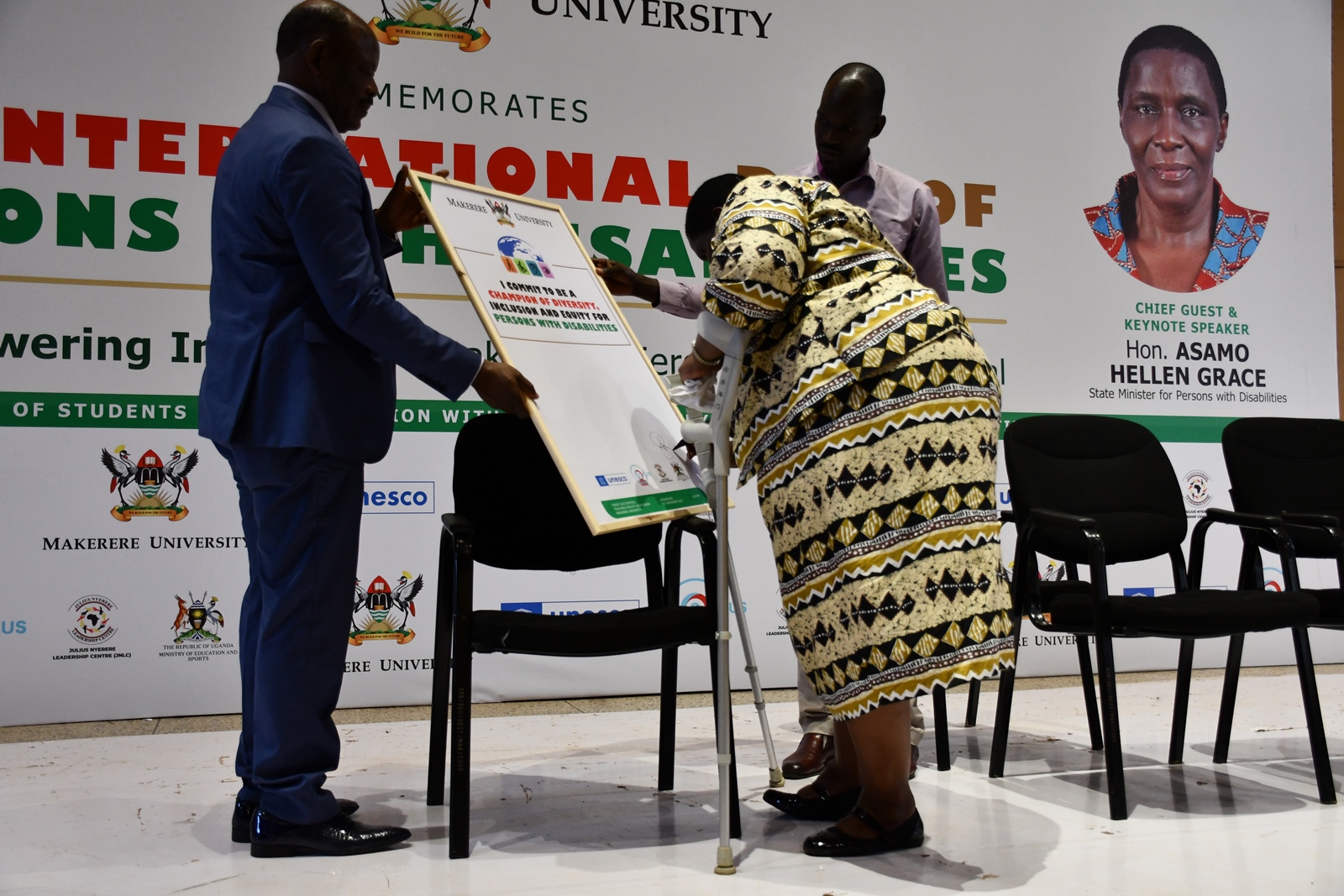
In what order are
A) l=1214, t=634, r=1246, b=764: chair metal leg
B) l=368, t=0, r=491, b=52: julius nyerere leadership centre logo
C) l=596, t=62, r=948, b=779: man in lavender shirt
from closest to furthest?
l=596, t=62, r=948, b=779: man in lavender shirt, l=1214, t=634, r=1246, b=764: chair metal leg, l=368, t=0, r=491, b=52: julius nyerere leadership centre logo

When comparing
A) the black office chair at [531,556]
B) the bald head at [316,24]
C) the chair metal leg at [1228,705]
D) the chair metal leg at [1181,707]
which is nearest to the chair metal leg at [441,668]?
the black office chair at [531,556]

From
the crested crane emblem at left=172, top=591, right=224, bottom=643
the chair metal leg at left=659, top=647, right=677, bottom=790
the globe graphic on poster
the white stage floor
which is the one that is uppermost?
the globe graphic on poster

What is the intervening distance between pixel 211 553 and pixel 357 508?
6.05 ft

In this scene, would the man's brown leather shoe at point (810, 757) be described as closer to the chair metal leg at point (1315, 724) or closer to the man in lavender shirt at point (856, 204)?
the man in lavender shirt at point (856, 204)

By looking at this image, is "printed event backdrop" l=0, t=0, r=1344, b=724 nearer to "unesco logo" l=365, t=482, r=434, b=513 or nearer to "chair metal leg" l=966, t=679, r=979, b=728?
"unesco logo" l=365, t=482, r=434, b=513

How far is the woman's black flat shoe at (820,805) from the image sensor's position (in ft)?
8.36

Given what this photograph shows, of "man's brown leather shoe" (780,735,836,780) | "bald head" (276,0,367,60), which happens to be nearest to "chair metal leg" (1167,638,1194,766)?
"man's brown leather shoe" (780,735,836,780)

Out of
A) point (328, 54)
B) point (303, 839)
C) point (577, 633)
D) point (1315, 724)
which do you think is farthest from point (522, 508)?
point (1315, 724)

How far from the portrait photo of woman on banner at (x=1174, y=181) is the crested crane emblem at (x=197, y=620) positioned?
13.5 feet

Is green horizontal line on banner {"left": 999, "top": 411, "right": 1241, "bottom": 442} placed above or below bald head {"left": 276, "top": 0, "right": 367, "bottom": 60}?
below

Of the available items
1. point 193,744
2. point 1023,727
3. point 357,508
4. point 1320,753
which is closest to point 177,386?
point 193,744

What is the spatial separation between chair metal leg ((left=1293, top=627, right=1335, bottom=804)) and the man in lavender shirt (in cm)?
99

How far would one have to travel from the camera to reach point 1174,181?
505cm

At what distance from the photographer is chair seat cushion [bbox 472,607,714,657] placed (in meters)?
2.29
